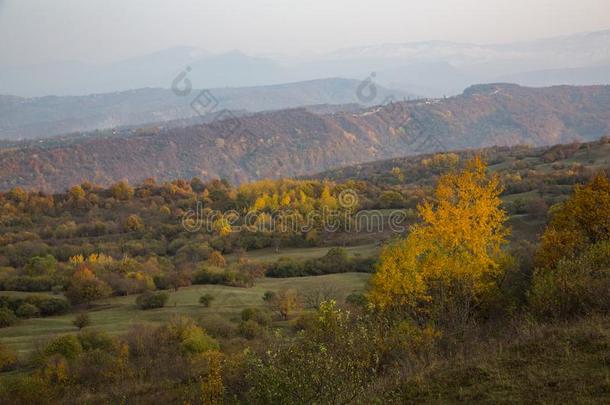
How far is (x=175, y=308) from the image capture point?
48.5 m

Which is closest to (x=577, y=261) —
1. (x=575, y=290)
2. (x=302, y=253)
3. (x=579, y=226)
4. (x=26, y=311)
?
(x=575, y=290)

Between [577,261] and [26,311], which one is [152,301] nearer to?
[26,311]

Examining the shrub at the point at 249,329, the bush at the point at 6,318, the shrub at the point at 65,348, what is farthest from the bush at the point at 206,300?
the bush at the point at 6,318

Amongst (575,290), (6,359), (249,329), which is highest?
(575,290)

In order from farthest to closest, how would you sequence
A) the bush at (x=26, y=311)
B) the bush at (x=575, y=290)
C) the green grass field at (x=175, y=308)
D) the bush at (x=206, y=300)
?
the bush at (x=26, y=311) < the bush at (x=206, y=300) < the green grass field at (x=175, y=308) < the bush at (x=575, y=290)

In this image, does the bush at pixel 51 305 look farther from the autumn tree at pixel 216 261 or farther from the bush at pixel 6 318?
the autumn tree at pixel 216 261

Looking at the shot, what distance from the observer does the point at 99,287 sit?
53281mm

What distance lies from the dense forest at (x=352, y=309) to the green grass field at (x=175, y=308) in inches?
20.2

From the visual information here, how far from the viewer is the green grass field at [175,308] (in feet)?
139

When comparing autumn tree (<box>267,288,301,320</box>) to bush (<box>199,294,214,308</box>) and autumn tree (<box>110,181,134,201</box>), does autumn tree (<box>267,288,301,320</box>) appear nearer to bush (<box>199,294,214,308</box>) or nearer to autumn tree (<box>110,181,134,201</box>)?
bush (<box>199,294,214,308</box>)

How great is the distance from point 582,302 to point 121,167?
190 m

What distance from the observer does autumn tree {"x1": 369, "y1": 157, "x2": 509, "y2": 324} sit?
24297 millimetres

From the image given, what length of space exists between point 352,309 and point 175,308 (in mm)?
22848

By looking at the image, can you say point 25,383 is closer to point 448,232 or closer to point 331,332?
point 331,332
